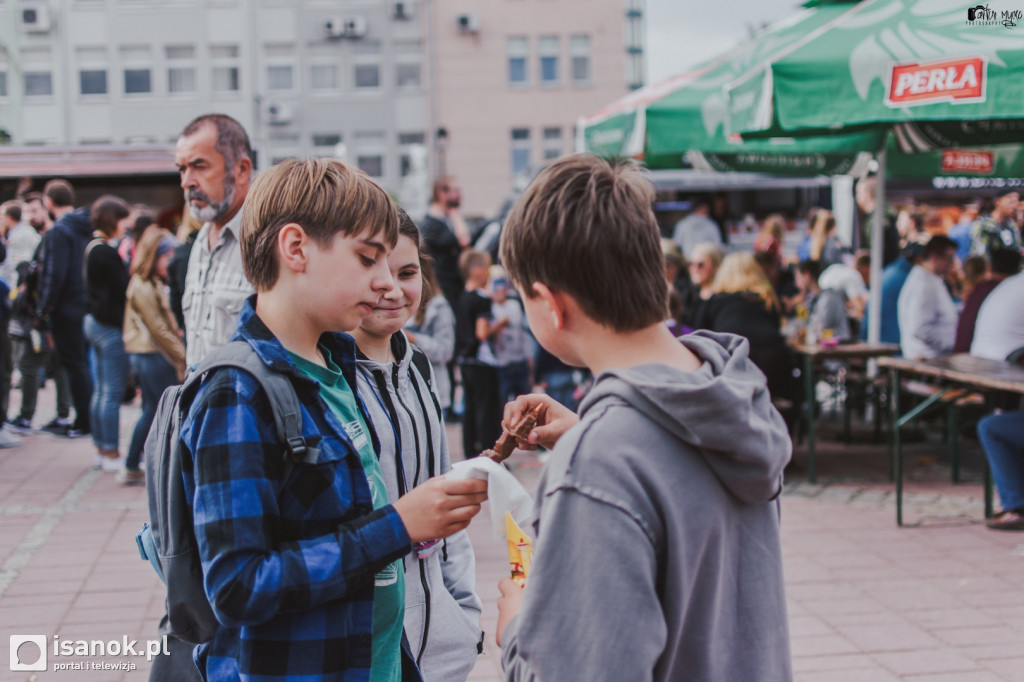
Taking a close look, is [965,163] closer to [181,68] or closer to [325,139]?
[325,139]

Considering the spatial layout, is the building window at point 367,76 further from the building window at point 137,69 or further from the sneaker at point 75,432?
the sneaker at point 75,432

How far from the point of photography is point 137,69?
119 ft

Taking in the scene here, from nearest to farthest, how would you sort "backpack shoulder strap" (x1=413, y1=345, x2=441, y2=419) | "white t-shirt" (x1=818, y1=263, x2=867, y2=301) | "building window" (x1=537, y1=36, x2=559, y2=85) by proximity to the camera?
"backpack shoulder strap" (x1=413, y1=345, x2=441, y2=419), "white t-shirt" (x1=818, y1=263, x2=867, y2=301), "building window" (x1=537, y1=36, x2=559, y2=85)

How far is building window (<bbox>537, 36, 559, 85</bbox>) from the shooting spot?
3756 cm

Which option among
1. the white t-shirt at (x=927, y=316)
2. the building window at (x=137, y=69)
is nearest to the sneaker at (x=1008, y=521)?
the white t-shirt at (x=927, y=316)

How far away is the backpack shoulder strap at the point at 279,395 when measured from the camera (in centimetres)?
161

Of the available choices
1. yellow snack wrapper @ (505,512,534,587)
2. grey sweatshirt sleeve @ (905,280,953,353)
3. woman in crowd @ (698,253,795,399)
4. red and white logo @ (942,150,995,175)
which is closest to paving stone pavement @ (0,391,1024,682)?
woman in crowd @ (698,253,795,399)

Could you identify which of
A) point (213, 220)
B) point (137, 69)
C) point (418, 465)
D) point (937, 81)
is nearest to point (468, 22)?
point (137, 69)

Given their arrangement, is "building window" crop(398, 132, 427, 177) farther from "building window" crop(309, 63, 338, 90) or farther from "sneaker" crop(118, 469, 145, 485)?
"sneaker" crop(118, 469, 145, 485)

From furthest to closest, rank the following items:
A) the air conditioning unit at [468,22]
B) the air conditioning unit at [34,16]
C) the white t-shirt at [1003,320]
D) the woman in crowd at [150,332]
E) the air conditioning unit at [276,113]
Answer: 1. the air conditioning unit at [468,22]
2. the air conditioning unit at [276,113]
3. the air conditioning unit at [34,16]
4. the white t-shirt at [1003,320]
5. the woman in crowd at [150,332]

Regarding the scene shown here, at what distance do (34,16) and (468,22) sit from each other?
15.3 m

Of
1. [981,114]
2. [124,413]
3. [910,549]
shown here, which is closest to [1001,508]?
[910,549]

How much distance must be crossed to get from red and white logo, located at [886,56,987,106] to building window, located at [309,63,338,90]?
34.1 metres

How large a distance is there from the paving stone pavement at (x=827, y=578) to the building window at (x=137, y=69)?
32009mm
